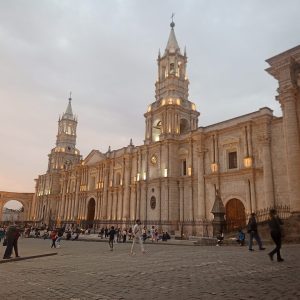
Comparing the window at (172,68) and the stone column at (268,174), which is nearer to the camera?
the stone column at (268,174)

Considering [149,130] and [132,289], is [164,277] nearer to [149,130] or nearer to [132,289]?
[132,289]

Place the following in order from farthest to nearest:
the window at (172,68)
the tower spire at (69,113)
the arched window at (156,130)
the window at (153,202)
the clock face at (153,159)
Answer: the tower spire at (69,113)
the window at (172,68)
the arched window at (156,130)
the clock face at (153,159)
the window at (153,202)

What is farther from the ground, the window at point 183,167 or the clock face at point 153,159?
the clock face at point 153,159

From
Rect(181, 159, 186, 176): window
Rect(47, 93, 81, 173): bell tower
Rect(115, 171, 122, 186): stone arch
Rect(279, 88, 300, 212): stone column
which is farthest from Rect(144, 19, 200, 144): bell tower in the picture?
Rect(47, 93, 81, 173): bell tower

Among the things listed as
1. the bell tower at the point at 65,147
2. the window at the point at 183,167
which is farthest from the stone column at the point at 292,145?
the bell tower at the point at 65,147

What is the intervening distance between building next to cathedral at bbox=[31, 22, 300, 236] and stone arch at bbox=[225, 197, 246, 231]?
10 centimetres

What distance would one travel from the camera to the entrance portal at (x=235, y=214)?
30230 millimetres

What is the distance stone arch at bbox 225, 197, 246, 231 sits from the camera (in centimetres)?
3022

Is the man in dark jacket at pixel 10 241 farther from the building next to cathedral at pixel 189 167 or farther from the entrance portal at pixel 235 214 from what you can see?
the entrance portal at pixel 235 214

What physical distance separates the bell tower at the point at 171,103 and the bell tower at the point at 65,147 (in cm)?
2952

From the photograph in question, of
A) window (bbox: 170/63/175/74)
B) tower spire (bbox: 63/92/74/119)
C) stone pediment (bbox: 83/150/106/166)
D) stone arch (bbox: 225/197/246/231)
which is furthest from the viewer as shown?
tower spire (bbox: 63/92/74/119)

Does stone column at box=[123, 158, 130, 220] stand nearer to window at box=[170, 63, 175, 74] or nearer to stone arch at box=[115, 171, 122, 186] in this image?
stone arch at box=[115, 171, 122, 186]

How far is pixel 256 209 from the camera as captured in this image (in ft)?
94.3

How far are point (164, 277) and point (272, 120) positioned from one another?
26.0 meters
